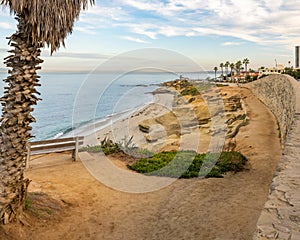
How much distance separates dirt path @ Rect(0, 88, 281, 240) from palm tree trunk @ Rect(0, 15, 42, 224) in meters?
0.52

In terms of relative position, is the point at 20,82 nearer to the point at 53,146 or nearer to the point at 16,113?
the point at 16,113

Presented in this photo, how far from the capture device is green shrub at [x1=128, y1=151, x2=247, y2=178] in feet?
24.1

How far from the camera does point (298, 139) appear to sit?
4270mm

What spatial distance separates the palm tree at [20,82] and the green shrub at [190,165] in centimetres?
382

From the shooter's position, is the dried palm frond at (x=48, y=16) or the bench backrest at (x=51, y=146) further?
the bench backrest at (x=51, y=146)

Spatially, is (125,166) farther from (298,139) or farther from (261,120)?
(261,120)

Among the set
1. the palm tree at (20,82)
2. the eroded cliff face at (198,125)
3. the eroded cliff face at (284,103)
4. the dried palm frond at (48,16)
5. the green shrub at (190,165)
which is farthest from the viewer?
the eroded cliff face at (198,125)

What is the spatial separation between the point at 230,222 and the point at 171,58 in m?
8.45

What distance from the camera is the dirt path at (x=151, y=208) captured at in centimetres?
450

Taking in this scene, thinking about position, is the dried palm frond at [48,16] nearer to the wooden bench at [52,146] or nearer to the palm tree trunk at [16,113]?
the palm tree trunk at [16,113]

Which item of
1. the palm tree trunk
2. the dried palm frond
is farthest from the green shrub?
the dried palm frond

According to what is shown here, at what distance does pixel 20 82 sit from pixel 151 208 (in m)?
3.21

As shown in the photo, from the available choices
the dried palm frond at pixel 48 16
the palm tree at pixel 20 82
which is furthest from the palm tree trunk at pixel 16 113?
the dried palm frond at pixel 48 16

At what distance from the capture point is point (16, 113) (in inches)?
169
